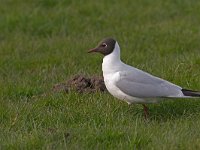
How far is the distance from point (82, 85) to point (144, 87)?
1.39 metres

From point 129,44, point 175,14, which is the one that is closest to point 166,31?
point 129,44

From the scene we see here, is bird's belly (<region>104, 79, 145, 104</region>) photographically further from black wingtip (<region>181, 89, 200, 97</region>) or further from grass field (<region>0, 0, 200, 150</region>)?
black wingtip (<region>181, 89, 200, 97</region>)

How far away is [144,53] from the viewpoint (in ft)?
34.4

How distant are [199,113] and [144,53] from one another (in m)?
3.70

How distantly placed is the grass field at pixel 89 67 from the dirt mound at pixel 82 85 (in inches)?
9.1

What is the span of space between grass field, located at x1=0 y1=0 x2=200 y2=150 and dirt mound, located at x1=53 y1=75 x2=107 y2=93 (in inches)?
9.1

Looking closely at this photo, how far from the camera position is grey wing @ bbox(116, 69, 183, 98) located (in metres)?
6.73

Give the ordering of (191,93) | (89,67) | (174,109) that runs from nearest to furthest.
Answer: (191,93) < (174,109) < (89,67)

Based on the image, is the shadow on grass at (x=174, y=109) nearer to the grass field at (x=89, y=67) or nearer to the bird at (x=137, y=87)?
the grass field at (x=89, y=67)

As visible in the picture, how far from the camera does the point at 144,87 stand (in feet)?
22.1

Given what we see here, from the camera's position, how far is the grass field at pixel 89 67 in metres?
6.09

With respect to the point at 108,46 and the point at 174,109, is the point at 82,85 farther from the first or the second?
the point at 174,109

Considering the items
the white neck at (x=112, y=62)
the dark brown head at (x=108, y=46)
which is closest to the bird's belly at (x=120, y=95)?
the white neck at (x=112, y=62)

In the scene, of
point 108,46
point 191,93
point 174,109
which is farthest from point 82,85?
point 191,93
